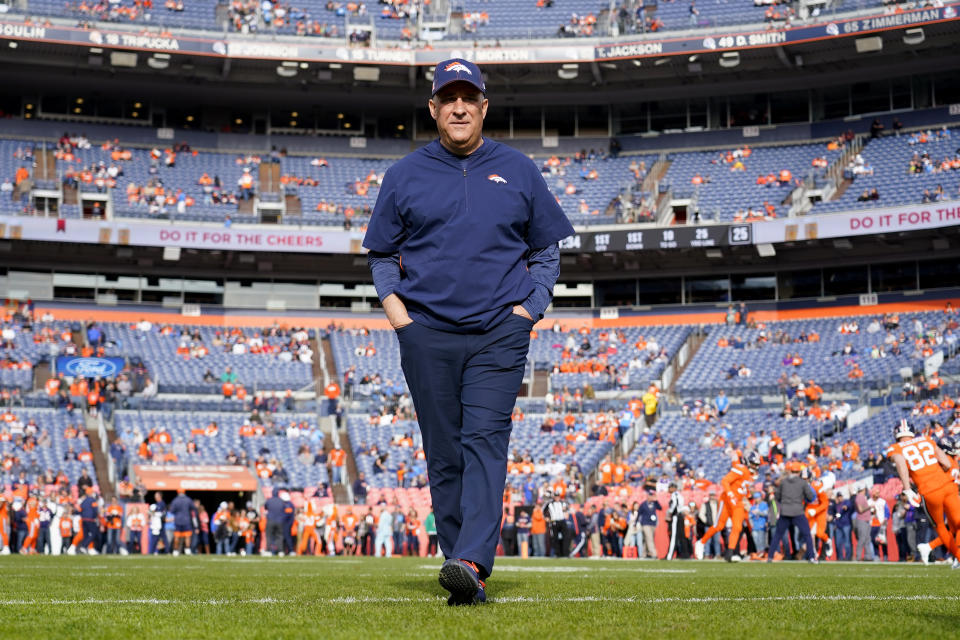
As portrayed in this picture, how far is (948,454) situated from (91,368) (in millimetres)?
30730

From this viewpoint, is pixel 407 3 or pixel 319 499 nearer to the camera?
pixel 319 499

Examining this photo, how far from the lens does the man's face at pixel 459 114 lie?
17.6ft

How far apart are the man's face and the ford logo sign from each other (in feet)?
115

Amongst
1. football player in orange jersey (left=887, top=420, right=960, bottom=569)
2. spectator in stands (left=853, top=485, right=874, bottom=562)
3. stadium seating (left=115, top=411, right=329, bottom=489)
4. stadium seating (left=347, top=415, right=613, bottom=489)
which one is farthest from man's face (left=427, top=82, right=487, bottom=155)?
stadium seating (left=115, top=411, right=329, bottom=489)

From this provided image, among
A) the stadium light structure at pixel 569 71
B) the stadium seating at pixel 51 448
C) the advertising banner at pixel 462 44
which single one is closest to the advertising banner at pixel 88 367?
the stadium seating at pixel 51 448

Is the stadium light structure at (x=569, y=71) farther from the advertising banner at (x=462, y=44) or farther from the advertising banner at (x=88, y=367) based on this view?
the advertising banner at (x=88, y=367)

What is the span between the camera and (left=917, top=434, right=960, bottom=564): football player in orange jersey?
44.7ft

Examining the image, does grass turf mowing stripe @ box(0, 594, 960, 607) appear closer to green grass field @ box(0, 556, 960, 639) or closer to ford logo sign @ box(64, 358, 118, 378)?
green grass field @ box(0, 556, 960, 639)

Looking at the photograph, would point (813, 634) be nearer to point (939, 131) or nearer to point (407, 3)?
point (939, 131)

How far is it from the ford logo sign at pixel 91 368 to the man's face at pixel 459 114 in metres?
35.0

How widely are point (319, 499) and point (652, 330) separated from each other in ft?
53.6

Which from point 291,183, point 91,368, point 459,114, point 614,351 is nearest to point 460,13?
point 291,183

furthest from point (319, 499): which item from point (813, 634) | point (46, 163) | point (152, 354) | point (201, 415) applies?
point (813, 634)

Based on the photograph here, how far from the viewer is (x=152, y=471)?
106 feet
